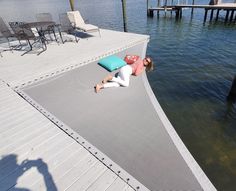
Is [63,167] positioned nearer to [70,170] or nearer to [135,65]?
[70,170]

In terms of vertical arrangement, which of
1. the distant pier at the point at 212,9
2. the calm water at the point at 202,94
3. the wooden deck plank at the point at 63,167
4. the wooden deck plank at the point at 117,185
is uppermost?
the wooden deck plank at the point at 63,167

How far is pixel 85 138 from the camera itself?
10.8 feet

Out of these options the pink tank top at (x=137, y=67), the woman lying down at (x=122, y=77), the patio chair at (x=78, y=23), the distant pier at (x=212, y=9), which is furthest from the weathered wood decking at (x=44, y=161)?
the distant pier at (x=212, y=9)

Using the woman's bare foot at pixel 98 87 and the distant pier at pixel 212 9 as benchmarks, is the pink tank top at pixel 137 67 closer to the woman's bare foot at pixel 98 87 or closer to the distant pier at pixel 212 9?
the woman's bare foot at pixel 98 87

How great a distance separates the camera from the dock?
252 cm

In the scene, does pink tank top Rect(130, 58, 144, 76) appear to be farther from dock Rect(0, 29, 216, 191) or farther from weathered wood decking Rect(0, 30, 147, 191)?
weathered wood decking Rect(0, 30, 147, 191)

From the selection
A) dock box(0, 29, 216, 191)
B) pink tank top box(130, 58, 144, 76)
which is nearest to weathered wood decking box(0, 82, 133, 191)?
dock box(0, 29, 216, 191)

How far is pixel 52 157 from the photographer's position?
9.36ft

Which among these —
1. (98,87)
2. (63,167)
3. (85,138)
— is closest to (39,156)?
(63,167)

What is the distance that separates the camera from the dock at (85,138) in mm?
2521

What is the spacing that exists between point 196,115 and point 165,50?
732 centimetres

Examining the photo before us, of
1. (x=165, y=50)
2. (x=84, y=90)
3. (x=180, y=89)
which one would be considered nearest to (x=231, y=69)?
(x=180, y=89)

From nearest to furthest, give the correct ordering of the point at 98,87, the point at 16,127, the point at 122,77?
the point at 16,127 → the point at 98,87 → the point at 122,77

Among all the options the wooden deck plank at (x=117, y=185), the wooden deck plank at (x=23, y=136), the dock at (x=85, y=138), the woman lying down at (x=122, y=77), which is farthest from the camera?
the woman lying down at (x=122, y=77)
